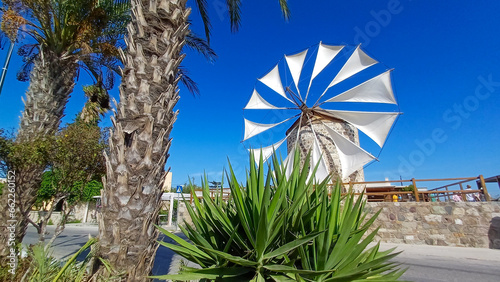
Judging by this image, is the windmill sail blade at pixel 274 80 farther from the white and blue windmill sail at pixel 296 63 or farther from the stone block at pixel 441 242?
the stone block at pixel 441 242

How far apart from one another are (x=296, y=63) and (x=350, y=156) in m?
9.07

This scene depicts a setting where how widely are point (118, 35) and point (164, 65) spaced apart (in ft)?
15.5

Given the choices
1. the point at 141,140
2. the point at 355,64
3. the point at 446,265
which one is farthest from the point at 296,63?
the point at 141,140

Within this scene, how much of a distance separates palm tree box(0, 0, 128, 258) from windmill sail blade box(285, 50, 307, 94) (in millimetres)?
15581

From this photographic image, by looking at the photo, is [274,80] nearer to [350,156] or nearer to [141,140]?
[350,156]

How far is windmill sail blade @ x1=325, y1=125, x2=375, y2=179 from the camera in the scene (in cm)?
1426

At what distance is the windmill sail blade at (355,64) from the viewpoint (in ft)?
54.0

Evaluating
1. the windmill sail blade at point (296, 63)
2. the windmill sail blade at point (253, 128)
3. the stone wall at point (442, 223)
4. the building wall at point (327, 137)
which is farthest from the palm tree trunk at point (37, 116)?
the windmill sail blade at point (296, 63)

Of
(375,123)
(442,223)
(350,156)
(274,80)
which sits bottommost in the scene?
(442,223)

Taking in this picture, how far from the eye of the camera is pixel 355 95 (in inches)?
641

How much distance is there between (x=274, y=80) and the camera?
19719 mm

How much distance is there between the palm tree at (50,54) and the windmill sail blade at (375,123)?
14977mm

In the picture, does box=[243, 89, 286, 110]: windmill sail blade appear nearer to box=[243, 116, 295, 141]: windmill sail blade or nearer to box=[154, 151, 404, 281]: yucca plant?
box=[243, 116, 295, 141]: windmill sail blade

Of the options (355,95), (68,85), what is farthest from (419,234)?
(68,85)
